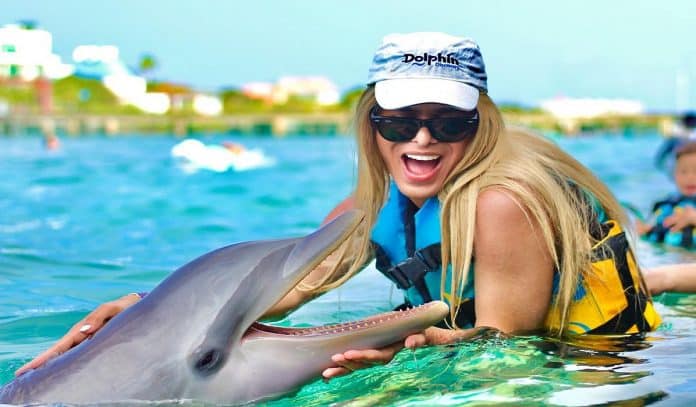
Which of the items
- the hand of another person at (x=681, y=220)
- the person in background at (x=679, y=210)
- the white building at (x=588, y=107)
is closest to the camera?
the hand of another person at (x=681, y=220)

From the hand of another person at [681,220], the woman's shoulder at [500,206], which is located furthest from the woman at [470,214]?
the hand of another person at [681,220]

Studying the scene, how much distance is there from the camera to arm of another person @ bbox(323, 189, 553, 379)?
3.72 metres

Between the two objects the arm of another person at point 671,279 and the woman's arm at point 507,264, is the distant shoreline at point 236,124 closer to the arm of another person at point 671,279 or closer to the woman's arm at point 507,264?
the arm of another person at point 671,279

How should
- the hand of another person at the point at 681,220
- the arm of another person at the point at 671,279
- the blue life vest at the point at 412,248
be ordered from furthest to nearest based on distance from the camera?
the hand of another person at the point at 681,220 → the arm of another person at the point at 671,279 → the blue life vest at the point at 412,248

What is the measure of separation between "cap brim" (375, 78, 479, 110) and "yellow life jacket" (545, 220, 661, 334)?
0.84 m

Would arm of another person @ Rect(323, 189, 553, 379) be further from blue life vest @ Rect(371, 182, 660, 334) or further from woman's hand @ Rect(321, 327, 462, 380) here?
woman's hand @ Rect(321, 327, 462, 380)

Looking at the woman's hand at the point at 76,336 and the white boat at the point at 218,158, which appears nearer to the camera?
the woman's hand at the point at 76,336

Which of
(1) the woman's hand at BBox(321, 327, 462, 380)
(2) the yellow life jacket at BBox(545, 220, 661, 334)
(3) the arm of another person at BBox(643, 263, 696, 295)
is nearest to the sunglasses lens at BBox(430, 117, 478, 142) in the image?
(2) the yellow life jacket at BBox(545, 220, 661, 334)

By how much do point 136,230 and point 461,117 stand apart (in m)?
7.25

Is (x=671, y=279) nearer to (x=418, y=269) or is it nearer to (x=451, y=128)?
(x=418, y=269)

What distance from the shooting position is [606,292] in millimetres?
4125

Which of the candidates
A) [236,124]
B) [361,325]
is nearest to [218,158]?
[361,325]

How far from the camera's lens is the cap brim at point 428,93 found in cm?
386

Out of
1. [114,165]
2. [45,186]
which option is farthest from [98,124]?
[45,186]
